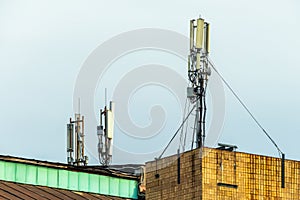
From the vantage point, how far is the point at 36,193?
58094mm

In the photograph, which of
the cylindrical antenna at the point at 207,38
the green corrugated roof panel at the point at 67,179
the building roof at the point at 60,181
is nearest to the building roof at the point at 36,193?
the building roof at the point at 60,181

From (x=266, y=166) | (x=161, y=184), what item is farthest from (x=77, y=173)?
(x=266, y=166)

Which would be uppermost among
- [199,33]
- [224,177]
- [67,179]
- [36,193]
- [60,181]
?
[199,33]

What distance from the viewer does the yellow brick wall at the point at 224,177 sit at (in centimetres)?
5447

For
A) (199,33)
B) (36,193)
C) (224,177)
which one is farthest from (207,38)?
(36,193)

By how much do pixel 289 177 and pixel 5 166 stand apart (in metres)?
13.4

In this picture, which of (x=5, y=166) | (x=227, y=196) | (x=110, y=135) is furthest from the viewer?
(x=110, y=135)

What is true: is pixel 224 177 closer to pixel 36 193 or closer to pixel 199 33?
pixel 199 33

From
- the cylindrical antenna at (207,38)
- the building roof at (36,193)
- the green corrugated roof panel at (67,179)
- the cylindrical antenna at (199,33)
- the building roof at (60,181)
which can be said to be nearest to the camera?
the building roof at (36,193)

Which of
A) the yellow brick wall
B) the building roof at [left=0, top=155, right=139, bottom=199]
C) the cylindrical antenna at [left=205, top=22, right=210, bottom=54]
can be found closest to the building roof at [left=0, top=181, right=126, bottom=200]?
the building roof at [left=0, top=155, right=139, bottom=199]

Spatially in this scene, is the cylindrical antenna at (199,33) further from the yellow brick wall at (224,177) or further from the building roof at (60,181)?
the building roof at (60,181)

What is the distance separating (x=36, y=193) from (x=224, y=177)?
915 centimetres

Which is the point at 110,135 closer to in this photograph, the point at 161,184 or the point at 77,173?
the point at 77,173

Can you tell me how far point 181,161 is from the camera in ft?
182
